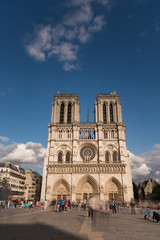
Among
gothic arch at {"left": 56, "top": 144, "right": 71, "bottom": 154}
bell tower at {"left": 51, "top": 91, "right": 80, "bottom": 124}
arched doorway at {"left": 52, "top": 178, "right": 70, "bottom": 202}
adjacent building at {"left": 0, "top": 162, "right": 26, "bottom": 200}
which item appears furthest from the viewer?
adjacent building at {"left": 0, "top": 162, "right": 26, "bottom": 200}

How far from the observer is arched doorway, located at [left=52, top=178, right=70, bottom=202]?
37438 millimetres

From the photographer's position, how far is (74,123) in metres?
42.6

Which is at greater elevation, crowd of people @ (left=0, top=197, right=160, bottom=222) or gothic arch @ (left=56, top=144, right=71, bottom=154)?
gothic arch @ (left=56, top=144, right=71, bottom=154)

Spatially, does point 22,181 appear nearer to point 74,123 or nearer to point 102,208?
point 74,123

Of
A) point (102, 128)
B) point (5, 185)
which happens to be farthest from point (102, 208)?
point (5, 185)

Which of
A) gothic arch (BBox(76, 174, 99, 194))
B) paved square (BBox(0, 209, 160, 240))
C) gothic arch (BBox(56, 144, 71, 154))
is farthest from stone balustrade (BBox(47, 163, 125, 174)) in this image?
paved square (BBox(0, 209, 160, 240))

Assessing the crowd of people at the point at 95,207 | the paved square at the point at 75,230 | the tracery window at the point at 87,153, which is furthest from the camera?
the tracery window at the point at 87,153

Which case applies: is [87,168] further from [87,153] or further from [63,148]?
[63,148]

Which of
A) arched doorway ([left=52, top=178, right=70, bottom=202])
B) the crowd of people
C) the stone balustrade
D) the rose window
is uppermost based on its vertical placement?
the rose window

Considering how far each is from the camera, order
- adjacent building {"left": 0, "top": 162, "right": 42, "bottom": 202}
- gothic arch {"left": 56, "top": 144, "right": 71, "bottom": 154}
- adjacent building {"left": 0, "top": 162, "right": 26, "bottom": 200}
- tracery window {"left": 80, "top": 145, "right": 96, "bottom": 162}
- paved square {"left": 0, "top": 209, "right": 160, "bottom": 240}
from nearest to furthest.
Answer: paved square {"left": 0, "top": 209, "right": 160, "bottom": 240}
tracery window {"left": 80, "top": 145, "right": 96, "bottom": 162}
gothic arch {"left": 56, "top": 144, "right": 71, "bottom": 154}
adjacent building {"left": 0, "top": 162, "right": 42, "bottom": 202}
adjacent building {"left": 0, "top": 162, "right": 26, "bottom": 200}

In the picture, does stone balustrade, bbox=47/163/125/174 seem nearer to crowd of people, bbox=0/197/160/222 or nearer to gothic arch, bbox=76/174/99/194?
gothic arch, bbox=76/174/99/194

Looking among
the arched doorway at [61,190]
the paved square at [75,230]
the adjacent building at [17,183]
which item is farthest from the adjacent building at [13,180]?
the paved square at [75,230]

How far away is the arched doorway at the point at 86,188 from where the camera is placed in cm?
3722

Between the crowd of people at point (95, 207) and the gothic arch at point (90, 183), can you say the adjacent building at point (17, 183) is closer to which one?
the crowd of people at point (95, 207)
